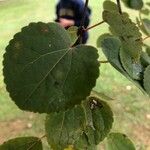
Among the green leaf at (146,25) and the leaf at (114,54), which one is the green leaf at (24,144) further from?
the green leaf at (146,25)

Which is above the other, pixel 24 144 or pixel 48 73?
pixel 48 73

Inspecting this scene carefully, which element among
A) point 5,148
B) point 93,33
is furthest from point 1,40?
point 5,148

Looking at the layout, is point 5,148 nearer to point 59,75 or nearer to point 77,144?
point 77,144

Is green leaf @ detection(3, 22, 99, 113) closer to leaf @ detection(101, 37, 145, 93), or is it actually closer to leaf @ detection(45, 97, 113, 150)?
leaf @ detection(101, 37, 145, 93)

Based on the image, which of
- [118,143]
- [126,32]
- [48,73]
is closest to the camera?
[48,73]

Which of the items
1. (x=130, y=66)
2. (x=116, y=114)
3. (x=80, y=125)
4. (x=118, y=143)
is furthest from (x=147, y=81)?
(x=116, y=114)

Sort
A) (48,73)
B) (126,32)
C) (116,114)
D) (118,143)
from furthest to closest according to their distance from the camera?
1. (116,114)
2. (118,143)
3. (126,32)
4. (48,73)

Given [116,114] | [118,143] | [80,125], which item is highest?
[80,125]

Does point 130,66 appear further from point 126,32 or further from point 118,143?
point 118,143
